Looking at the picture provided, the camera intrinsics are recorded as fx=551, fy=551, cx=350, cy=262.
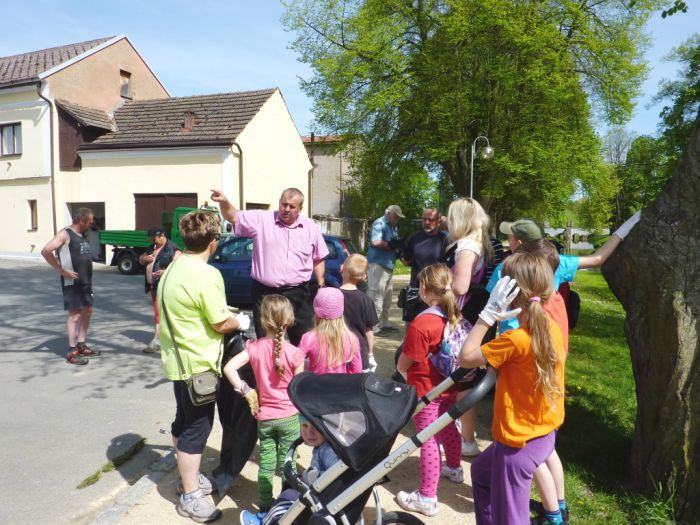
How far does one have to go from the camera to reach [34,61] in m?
25.3

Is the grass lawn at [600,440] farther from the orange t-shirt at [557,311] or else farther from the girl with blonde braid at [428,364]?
the orange t-shirt at [557,311]

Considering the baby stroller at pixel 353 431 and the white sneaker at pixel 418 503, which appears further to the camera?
the white sneaker at pixel 418 503

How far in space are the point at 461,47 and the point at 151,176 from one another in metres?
12.7

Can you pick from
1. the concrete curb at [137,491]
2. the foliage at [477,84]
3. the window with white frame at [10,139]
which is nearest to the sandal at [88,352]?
the concrete curb at [137,491]

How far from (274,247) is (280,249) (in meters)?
0.05

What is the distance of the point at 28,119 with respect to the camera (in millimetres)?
22844

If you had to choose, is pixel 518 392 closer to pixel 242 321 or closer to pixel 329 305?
pixel 329 305

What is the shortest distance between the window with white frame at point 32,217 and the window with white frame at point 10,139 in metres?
2.18

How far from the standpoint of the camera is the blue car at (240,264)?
1098 centimetres

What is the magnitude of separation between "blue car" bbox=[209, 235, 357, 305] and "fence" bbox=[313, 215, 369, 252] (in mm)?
16420

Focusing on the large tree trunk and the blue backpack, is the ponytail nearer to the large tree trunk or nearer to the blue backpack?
the blue backpack

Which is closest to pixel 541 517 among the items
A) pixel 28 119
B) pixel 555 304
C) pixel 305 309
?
pixel 555 304

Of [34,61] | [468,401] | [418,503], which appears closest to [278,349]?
[418,503]

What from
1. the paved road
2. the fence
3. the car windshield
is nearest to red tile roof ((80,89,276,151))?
the fence
